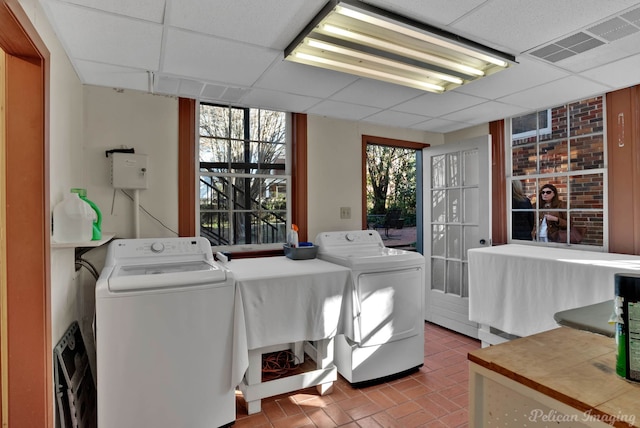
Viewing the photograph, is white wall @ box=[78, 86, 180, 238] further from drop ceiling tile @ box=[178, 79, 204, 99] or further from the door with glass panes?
the door with glass panes

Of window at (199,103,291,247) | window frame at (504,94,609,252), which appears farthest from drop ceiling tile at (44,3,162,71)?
window frame at (504,94,609,252)

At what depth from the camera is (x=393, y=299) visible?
266 cm

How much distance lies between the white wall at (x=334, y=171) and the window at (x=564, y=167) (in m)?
1.56

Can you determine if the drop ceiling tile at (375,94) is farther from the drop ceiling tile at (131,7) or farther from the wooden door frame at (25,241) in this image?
the wooden door frame at (25,241)

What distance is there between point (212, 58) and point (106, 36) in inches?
22.9

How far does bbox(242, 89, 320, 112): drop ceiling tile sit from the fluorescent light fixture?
31.3 inches

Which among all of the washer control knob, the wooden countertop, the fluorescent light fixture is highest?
the fluorescent light fixture

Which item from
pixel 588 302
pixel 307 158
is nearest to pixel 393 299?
pixel 588 302

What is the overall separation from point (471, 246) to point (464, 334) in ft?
3.09

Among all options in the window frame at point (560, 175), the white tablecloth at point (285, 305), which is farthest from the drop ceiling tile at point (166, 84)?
the window frame at point (560, 175)

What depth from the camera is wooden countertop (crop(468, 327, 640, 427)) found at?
29.4 inches

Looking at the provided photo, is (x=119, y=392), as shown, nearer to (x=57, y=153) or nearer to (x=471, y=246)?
(x=57, y=153)

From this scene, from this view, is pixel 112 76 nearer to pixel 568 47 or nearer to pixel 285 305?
pixel 285 305

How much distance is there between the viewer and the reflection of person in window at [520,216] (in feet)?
11.6
